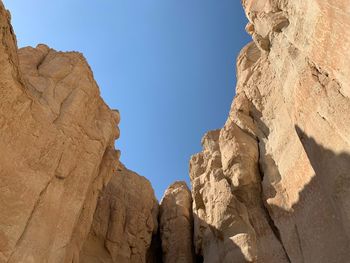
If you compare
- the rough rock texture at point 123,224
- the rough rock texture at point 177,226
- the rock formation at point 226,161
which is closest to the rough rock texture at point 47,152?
the rock formation at point 226,161

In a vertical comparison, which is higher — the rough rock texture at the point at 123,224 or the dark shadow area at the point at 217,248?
the rough rock texture at the point at 123,224

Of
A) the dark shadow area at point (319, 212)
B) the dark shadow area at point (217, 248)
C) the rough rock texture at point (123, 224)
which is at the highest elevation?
the rough rock texture at point (123, 224)

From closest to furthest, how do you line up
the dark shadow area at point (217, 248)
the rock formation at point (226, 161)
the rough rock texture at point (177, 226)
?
the rock formation at point (226, 161), the dark shadow area at point (217, 248), the rough rock texture at point (177, 226)

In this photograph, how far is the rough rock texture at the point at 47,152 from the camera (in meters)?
12.1

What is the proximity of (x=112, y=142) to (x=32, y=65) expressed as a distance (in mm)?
5470

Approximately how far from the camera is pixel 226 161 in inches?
824

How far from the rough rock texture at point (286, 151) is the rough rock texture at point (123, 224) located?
360 centimetres

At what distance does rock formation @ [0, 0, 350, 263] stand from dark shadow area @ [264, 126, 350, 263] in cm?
5

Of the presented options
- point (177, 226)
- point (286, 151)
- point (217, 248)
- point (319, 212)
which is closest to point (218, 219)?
point (217, 248)

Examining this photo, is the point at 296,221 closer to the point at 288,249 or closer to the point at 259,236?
the point at 288,249

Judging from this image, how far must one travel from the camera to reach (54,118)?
600 inches

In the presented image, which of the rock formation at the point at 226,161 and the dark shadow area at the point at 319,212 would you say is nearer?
the dark shadow area at the point at 319,212

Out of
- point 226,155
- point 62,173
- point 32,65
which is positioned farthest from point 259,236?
point 32,65

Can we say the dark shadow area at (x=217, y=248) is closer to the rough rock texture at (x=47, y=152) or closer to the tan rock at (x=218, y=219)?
the tan rock at (x=218, y=219)
